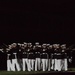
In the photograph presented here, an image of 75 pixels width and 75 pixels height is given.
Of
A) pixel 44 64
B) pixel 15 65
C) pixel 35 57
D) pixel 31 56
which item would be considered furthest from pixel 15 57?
pixel 44 64

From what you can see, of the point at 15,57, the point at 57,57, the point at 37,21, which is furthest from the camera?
the point at 37,21

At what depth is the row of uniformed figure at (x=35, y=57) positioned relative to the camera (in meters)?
13.4

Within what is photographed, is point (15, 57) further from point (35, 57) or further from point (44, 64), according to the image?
point (44, 64)

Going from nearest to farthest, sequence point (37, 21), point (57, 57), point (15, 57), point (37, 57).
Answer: point (15, 57) → point (37, 57) → point (57, 57) → point (37, 21)

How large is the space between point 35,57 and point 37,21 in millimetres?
5807

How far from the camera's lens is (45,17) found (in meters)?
19.5

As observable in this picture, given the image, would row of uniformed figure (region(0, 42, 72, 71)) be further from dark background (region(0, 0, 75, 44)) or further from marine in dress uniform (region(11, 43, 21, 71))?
dark background (region(0, 0, 75, 44))

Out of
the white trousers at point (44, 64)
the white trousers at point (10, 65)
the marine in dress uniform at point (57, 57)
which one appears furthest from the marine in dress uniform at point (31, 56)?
the marine in dress uniform at point (57, 57)

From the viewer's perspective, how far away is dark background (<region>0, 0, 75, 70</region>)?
1808 centimetres

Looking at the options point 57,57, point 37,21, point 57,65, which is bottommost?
point 57,65

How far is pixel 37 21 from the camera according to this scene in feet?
62.8

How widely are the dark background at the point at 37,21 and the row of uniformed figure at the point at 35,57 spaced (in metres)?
4.04

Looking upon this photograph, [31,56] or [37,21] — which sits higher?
[37,21]

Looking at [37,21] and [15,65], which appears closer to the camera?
[15,65]
